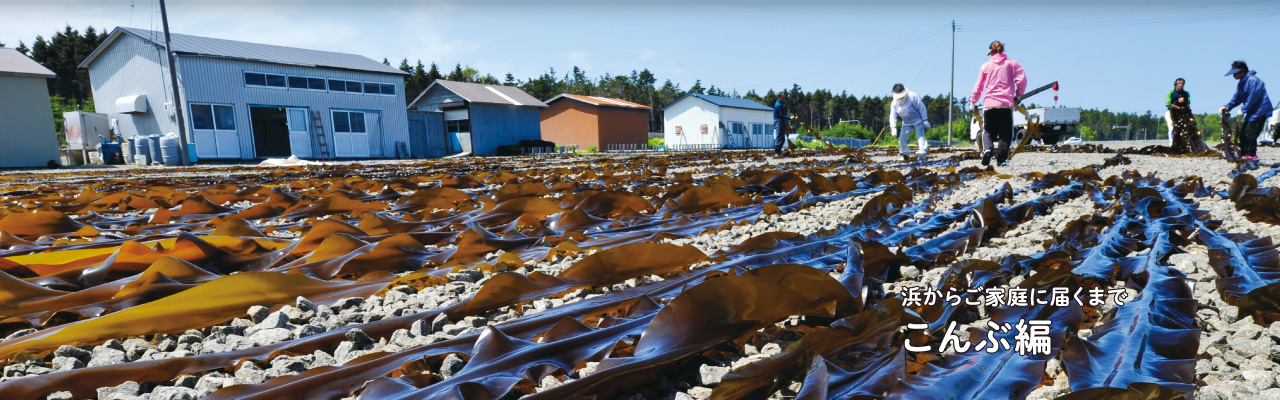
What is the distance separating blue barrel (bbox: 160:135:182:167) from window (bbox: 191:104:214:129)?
168cm

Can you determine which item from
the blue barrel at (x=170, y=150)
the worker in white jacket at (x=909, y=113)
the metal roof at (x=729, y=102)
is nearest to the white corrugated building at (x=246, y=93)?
the blue barrel at (x=170, y=150)

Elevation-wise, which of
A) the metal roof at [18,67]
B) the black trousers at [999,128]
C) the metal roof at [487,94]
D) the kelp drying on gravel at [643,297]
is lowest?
the kelp drying on gravel at [643,297]

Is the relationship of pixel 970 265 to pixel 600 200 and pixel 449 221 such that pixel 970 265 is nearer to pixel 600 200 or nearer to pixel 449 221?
pixel 600 200

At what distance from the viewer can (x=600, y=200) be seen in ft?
9.95

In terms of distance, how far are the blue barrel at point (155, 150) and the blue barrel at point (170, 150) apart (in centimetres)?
87

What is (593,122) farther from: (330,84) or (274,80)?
(274,80)

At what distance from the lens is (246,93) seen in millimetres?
19688

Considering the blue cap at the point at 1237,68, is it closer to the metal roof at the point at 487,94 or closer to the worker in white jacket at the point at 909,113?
the worker in white jacket at the point at 909,113

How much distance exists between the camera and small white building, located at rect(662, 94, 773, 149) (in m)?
35.7

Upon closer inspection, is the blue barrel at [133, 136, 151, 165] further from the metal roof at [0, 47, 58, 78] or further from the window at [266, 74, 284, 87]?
the window at [266, 74, 284, 87]

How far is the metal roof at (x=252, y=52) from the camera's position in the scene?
63.0 feet

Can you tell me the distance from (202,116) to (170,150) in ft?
7.97

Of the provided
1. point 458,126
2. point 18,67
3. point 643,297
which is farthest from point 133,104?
point 643,297

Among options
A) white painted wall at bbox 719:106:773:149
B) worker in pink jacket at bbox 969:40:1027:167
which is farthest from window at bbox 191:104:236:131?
white painted wall at bbox 719:106:773:149
